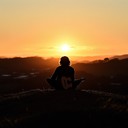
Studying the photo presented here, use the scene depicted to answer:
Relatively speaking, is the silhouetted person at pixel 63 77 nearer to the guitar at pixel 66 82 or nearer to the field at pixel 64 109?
the guitar at pixel 66 82

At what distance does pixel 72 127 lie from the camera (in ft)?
65.3

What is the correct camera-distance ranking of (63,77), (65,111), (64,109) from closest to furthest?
(65,111) < (64,109) < (63,77)

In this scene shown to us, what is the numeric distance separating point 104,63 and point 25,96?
235 ft

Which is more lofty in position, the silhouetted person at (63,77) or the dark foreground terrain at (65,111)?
the silhouetted person at (63,77)

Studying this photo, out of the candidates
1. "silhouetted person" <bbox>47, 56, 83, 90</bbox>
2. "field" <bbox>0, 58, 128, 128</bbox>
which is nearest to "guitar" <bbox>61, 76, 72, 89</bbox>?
"silhouetted person" <bbox>47, 56, 83, 90</bbox>

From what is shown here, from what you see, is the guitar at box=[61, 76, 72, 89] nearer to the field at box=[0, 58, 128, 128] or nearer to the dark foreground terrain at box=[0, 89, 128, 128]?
the field at box=[0, 58, 128, 128]

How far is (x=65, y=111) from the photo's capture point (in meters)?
22.1

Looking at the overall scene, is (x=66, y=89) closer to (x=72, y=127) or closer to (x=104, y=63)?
(x=72, y=127)

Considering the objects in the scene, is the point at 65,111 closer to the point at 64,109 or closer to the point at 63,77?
the point at 64,109

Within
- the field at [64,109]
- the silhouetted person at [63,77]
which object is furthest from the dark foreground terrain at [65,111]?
the silhouetted person at [63,77]

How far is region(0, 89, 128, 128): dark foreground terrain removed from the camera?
20.4m

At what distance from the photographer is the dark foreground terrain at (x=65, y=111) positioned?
20.4m

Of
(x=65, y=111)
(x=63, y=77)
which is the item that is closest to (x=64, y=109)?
(x=65, y=111)

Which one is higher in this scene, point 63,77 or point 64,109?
point 63,77
